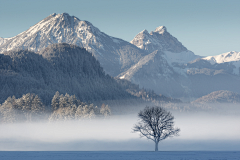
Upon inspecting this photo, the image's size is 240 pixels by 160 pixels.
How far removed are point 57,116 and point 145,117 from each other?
105263 mm

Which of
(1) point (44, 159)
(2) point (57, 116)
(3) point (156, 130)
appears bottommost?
(1) point (44, 159)

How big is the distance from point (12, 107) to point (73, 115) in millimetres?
38335

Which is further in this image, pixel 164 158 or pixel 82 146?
pixel 82 146

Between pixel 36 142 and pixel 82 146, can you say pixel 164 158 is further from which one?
pixel 36 142

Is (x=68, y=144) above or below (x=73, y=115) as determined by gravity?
below

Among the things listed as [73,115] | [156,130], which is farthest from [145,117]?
[73,115]

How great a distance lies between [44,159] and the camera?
71688 mm

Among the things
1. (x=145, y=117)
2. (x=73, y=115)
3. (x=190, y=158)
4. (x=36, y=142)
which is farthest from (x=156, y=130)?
(x=36, y=142)

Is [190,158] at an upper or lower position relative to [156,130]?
lower

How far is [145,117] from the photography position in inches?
4151

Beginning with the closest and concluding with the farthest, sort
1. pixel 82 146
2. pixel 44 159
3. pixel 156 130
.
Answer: pixel 44 159 → pixel 156 130 → pixel 82 146

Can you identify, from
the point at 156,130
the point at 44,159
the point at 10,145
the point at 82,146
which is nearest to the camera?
the point at 44,159

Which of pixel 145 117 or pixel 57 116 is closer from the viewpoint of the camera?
pixel 145 117

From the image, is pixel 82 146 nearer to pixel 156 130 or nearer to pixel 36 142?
pixel 36 142
